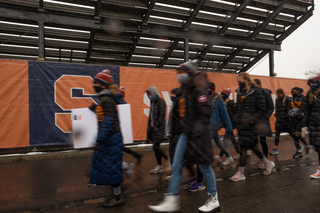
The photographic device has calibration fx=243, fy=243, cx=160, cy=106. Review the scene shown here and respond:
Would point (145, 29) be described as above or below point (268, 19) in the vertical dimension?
below

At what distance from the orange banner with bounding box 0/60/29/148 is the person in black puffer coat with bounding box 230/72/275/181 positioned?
5893 millimetres

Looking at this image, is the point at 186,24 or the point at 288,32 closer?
the point at 186,24

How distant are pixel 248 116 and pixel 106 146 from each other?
2802mm

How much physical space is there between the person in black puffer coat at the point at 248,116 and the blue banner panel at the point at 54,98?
491 cm

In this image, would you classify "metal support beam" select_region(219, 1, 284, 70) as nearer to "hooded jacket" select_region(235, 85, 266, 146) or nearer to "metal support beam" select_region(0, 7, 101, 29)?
"metal support beam" select_region(0, 7, 101, 29)

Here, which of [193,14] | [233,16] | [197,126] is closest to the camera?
[197,126]

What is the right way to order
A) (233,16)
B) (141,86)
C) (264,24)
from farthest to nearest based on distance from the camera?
(264,24) → (233,16) → (141,86)

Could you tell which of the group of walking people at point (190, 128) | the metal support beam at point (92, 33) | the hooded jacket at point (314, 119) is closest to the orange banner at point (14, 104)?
the metal support beam at point (92, 33)

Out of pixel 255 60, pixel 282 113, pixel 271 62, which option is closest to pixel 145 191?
pixel 282 113

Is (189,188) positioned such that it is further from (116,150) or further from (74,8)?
(74,8)

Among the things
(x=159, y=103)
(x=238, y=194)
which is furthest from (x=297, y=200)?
(x=159, y=103)

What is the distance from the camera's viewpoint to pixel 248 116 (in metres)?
4.72

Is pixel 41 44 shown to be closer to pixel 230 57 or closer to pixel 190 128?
pixel 190 128

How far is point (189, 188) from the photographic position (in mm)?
4230
